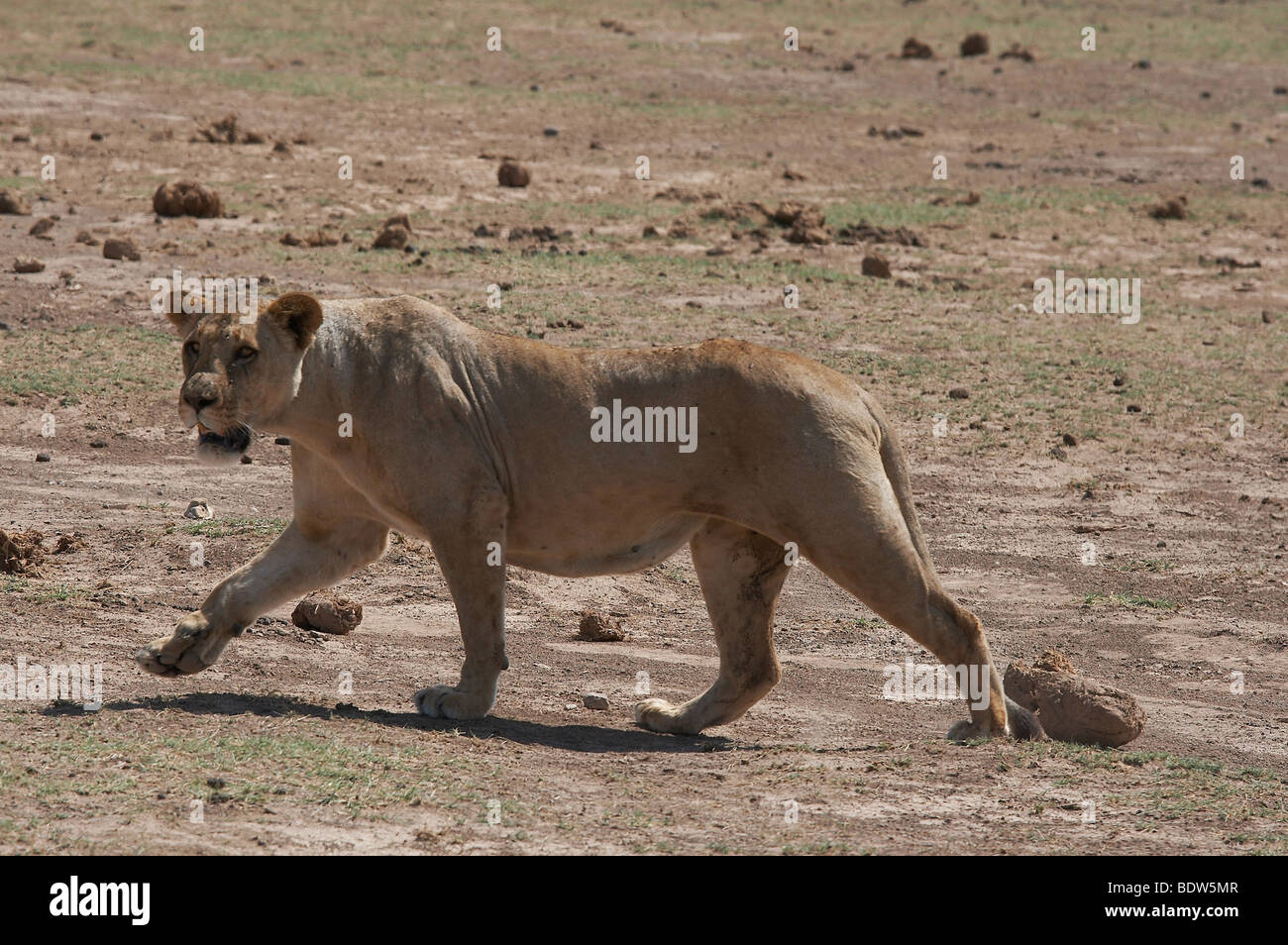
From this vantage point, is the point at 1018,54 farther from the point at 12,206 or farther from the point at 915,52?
the point at 12,206

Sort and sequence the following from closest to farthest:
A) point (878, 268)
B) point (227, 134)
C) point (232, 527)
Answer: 1. point (232, 527)
2. point (878, 268)
3. point (227, 134)

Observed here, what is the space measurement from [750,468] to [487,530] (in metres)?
1.07

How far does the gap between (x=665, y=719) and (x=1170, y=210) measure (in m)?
14.5

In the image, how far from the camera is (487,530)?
759 cm

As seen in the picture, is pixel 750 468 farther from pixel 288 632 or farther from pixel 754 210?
pixel 754 210

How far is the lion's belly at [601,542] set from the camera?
25.7ft

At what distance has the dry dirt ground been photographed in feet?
22.3

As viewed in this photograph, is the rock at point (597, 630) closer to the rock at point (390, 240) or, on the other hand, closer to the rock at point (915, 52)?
the rock at point (390, 240)

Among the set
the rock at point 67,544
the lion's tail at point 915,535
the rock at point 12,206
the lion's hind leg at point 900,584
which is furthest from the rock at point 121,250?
the lion's hind leg at point 900,584

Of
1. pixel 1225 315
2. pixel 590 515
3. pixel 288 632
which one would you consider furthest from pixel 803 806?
pixel 1225 315

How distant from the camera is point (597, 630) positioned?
9664mm

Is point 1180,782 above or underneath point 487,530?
underneath

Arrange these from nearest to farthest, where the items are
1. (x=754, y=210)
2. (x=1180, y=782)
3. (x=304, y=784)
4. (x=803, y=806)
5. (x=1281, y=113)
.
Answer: (x=304, y=784), (x=803, y=806), (x=1180, y=782), (x=754, y=210), (x=1281, y=113)

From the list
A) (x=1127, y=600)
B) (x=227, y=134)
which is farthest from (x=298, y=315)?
(x=227, y=134)
